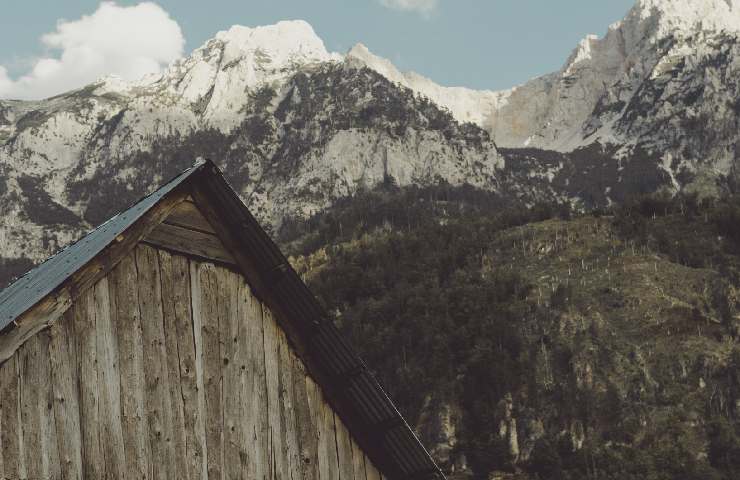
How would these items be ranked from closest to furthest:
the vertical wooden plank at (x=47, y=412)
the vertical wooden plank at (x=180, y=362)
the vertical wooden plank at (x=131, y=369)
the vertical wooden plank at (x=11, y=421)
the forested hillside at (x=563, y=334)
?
1. the vertical wooden plank at (x=11, y=421)
2. the vertical wooden plank at (x=47, y=412)
3. the vertical wooden plank at (x=131, y=369)
4. the vertical wooden plank at (x=180, y=362)
5. the forested hillside at (x=563, y=334)

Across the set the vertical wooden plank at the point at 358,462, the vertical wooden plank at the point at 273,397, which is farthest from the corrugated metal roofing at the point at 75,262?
the vertical wooden plank at the point at 358,462

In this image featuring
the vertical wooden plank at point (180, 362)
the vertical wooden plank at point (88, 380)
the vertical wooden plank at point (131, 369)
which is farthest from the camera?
the vertical wooden plank at point (180, 362)

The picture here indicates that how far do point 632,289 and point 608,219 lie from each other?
114 ft

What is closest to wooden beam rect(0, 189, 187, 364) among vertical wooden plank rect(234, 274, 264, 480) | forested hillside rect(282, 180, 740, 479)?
vertical wooden plank rect(234, 274, 264, 480)

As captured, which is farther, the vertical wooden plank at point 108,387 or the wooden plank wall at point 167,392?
the vertical wooden plank at point 108,387

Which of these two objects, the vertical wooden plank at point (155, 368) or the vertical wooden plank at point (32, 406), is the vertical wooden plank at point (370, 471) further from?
the vertical wooden plank at point (32, 406)

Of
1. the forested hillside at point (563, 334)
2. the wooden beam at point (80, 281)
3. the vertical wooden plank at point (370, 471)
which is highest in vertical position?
the forested hillside at point (563, 334)

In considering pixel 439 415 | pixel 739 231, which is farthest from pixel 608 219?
pixel 439 415

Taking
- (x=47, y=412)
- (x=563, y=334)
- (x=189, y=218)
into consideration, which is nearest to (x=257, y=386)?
(x=189, y=218)

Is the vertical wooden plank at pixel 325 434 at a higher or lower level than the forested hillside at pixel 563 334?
lower

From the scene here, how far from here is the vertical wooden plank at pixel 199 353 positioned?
5.30 meters

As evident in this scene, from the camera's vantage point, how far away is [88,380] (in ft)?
16.4

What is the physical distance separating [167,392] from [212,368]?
325 millimetres

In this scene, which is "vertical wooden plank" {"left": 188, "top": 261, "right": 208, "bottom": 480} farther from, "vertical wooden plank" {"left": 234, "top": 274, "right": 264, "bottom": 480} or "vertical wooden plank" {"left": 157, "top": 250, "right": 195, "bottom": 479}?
"vertical wooden plank" {"left": 234, "top": 274, "right": 264, "bottom": 480}
